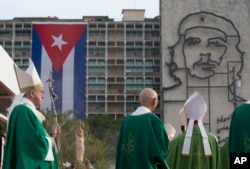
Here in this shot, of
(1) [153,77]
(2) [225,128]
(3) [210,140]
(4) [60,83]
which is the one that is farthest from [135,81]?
(3) [210,140]

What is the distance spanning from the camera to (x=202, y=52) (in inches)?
2176

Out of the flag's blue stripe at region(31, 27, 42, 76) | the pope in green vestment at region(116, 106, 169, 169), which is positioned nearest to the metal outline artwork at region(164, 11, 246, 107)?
the flag's blue stripe at region(31, 27, 42, 76)

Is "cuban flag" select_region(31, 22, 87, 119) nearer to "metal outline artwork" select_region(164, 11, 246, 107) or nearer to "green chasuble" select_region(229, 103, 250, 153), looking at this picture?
"metal outline artwork" select_region(164, 11, 246, 107)

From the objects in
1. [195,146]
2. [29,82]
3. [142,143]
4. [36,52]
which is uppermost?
[36,52]

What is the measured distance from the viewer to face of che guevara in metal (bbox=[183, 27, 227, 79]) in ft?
180

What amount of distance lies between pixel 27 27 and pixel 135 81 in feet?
45.5

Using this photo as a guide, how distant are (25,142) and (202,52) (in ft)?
164

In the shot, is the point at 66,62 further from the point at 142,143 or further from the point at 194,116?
the point at 142,143

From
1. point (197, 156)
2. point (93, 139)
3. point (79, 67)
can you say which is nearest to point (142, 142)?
point (197, 156)

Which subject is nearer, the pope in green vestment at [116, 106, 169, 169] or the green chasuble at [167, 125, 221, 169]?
the pope in green vestment at [116, 106, 169, 169]

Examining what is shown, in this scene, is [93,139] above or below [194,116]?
below

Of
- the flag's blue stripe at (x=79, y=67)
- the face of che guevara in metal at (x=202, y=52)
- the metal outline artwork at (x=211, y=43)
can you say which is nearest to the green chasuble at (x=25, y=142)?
the flag's blue stripe at (x=79, y=67)

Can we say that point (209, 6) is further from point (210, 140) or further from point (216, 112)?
point (210, 140)

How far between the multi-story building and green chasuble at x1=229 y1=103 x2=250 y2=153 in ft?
190
